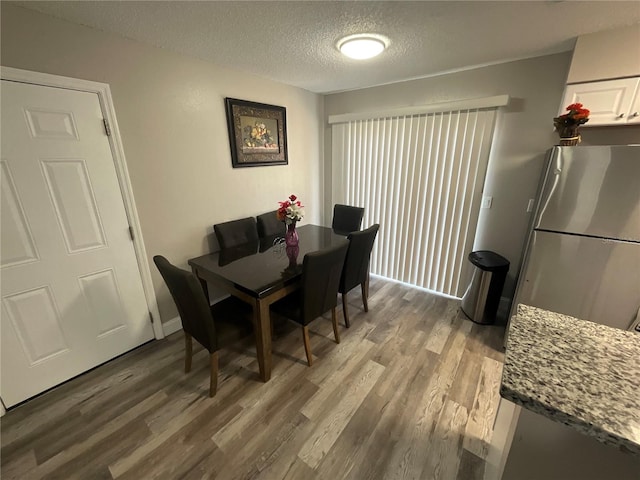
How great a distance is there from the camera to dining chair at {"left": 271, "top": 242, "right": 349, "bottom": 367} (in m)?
1.72

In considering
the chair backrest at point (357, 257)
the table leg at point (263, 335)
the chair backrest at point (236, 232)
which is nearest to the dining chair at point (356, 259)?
the chair backrest at point (357, 257)

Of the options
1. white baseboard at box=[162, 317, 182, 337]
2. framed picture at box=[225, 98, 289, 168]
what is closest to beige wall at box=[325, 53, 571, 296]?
framed picture at box=[225, 98, 289, 168]

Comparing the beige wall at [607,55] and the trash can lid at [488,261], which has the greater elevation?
the beige wall at [607,55]

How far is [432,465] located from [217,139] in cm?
284

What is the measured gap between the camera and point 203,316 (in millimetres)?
1546

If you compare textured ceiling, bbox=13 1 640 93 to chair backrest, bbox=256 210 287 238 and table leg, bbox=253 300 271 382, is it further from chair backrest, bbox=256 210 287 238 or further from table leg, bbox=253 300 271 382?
table leg, bbox=253 300 271 382

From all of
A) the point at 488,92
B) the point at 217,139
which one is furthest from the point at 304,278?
the point at 488,92

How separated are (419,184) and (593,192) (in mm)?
1460

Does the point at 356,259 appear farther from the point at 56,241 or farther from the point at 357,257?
the point at 56,241

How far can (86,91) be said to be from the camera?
65.6 inches

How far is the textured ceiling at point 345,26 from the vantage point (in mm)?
1412

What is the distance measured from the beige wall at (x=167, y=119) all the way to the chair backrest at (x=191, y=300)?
0.72 metres

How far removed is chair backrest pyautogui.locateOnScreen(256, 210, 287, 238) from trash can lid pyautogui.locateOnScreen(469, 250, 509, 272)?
6.35ft

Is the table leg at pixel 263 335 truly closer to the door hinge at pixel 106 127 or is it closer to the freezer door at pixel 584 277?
the door hinge at pixel 106 127
